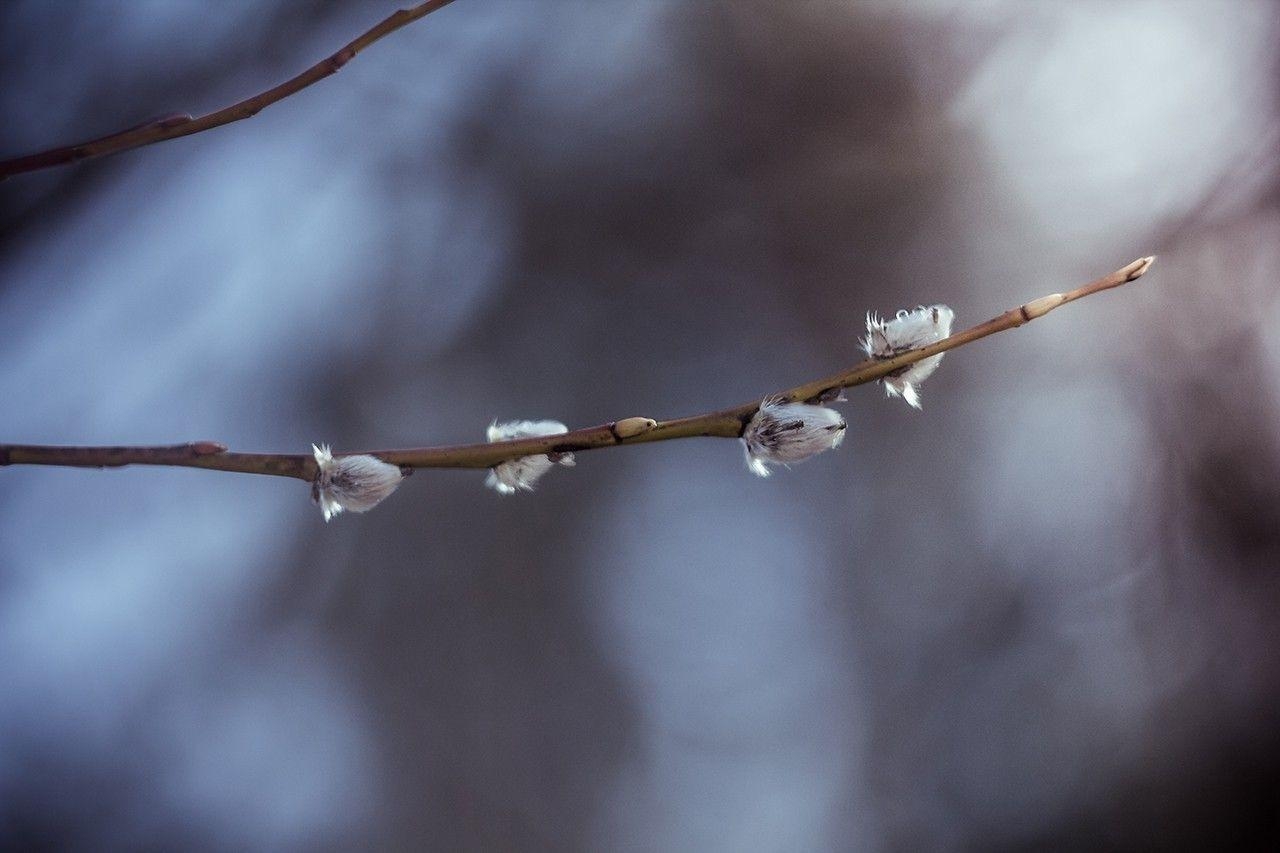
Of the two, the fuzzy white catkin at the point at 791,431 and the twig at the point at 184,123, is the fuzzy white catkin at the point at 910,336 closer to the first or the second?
the fuzzy white catkin at the point at 791,431

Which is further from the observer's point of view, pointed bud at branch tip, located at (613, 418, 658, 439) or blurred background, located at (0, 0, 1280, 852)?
blurred background, located at (0, 0, 1280, 852)

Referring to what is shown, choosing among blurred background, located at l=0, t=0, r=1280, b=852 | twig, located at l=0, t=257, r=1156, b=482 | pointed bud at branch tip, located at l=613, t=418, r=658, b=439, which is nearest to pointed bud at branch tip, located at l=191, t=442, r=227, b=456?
twig, located at l=0, t=257, r=1156, b=482

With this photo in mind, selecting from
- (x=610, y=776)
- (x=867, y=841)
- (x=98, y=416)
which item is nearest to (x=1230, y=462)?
(x=867, y=841)

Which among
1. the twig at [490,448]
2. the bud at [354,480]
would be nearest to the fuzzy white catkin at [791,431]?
the twig at [490,448]

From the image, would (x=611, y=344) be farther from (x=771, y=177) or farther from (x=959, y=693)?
(x=959, y=693)

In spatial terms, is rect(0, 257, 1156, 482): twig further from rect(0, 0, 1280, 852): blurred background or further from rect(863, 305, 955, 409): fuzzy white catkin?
rect(0, 0, 1280, 852): blurred background

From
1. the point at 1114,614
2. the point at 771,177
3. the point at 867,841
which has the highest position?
the point at 771,177

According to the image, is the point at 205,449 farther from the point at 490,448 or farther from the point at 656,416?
the point at 656,416
